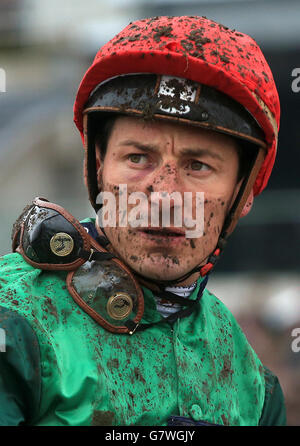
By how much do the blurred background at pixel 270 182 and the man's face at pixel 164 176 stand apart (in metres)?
5.18

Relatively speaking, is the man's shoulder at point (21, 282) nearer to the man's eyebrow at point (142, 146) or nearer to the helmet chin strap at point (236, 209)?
the helmet chin strap at point (236, 209)

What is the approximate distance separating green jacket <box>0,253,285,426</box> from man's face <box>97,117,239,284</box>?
17 centimetres

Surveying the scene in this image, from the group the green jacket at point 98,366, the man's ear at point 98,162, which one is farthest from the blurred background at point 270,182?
the man's ear at point 98,162

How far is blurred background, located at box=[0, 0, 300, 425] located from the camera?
963cm

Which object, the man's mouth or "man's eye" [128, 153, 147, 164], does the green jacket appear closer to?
the man's mouth

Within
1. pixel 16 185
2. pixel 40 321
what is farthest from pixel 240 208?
pixel 16 185

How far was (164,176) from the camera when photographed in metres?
2.67

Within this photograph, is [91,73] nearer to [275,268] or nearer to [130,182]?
[130,182]

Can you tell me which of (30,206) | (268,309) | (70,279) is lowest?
(268,309)

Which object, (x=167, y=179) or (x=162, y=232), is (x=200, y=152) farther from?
(x=162, y=232)

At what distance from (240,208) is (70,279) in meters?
0.78

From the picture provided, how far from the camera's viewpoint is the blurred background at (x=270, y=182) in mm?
9633

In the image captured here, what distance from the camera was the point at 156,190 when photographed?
8.71 ft

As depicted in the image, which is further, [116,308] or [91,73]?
[91,73]
